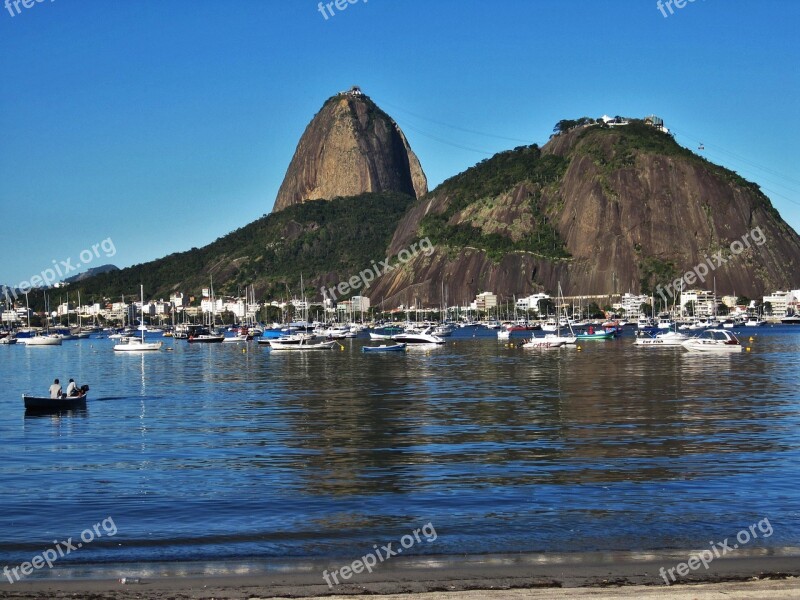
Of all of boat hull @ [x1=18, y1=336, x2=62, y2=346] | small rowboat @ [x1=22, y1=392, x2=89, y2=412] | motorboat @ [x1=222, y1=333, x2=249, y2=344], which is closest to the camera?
small rowboat @ [x1=22, y1=392, x2=89, y2=412]

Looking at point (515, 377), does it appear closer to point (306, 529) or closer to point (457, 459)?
point (457, 459)

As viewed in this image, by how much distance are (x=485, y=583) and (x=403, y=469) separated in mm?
12183

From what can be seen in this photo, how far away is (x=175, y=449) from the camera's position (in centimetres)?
3575

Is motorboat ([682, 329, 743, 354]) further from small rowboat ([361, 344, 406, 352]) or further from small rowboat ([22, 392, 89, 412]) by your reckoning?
small rowboat ([22, 392, 89, 412])

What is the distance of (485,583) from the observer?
17.7 m

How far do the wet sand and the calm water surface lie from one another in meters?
1.30

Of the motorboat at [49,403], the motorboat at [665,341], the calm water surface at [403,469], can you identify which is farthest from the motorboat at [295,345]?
the motorboat at [49,403]

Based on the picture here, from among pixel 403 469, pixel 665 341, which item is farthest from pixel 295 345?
pixel 403 469

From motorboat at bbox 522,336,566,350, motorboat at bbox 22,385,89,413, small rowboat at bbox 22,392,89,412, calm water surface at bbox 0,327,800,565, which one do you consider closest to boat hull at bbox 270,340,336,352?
motorboat at bbox 522,336,566,350

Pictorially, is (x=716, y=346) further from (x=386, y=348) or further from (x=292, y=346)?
(x=292, y=346)

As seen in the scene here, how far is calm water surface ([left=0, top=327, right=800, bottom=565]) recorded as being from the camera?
848 inches

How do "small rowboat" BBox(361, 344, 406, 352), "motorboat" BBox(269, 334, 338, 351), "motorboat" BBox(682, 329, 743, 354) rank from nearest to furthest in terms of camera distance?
"motorboat" BBox(682, 329, 743, 354) < "small rowboat" BBox(361, 344, 406, 352) < "motorboat" BBox(269, 334, 338, 351)

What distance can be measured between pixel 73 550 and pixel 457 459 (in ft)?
46.4

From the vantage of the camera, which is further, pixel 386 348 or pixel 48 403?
pixel 386 348
